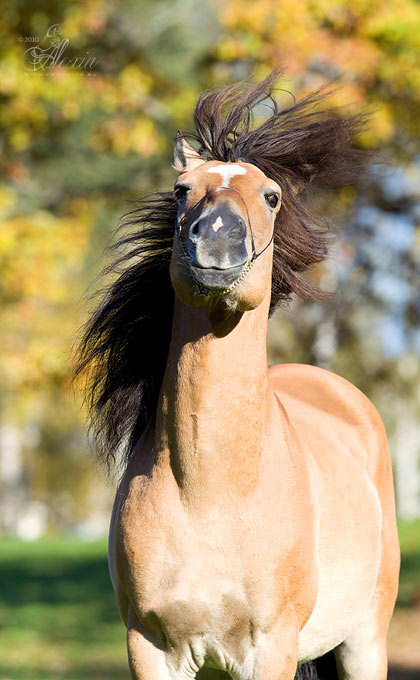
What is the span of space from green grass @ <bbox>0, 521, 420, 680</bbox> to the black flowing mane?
200 inches

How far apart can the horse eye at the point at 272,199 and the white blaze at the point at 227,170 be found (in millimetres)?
122

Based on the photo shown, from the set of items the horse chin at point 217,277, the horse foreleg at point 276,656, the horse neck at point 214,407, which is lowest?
the horse foreleg at point 276,656

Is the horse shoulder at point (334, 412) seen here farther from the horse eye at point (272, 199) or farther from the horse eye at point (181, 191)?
the horse eye at point (181, 191)

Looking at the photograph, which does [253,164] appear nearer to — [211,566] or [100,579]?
[211,566]

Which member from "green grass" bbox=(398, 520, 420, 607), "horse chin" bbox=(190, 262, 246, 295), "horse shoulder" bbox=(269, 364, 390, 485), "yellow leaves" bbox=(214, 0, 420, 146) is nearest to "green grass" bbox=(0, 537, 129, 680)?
"green grass" bbox=(398, 520, 420, 607)

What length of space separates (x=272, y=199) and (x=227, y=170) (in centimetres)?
20

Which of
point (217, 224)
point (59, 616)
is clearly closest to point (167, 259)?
point (217, 224)

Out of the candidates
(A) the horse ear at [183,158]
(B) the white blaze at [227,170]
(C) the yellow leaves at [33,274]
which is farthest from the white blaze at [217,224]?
(C) the yellow leaves at [33,274]

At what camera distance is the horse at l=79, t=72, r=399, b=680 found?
3178mm

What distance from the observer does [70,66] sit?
9.82 m

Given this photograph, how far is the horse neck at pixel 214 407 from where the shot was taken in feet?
10.6

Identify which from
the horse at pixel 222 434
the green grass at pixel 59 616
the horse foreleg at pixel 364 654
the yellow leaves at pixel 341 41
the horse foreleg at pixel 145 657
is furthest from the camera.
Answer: the green grass at pixel 59 616

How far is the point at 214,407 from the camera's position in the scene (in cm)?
325

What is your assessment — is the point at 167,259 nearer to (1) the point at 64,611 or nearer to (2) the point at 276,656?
(2) the point at 276,656
